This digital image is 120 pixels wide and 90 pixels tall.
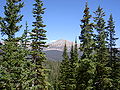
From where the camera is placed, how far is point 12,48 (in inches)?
790

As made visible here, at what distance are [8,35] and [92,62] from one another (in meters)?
13.2

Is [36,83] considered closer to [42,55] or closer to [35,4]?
[42,55]

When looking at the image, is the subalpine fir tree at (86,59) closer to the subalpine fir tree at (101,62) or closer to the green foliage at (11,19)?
the subalpine fir tree at (101,62)

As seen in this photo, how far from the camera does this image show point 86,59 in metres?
26.8

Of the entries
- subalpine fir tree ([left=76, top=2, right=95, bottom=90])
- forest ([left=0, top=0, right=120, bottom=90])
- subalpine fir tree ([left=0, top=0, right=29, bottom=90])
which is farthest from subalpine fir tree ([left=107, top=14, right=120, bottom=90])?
subalpine fir tree ([left=0, top=0, right=29, bottom=90])

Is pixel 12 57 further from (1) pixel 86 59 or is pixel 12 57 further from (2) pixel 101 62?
(2) pixel 101 62

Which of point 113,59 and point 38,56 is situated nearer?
point 38,56

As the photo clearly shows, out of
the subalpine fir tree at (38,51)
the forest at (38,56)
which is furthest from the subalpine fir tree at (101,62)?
the subalpine fir tree at (38,51)

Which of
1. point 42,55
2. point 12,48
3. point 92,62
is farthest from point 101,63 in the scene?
point 12,48

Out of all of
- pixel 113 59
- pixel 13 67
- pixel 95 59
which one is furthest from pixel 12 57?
pixel 113 59

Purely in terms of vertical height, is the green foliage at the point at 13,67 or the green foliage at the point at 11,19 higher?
the green foliage at the point at 11,19

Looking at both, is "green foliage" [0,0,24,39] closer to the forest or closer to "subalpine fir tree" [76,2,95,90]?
the forest

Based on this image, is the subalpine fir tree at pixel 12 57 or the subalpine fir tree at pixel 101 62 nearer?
the subalpine fir tree at pixel 12 57

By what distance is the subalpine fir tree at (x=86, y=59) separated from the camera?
27.1m
